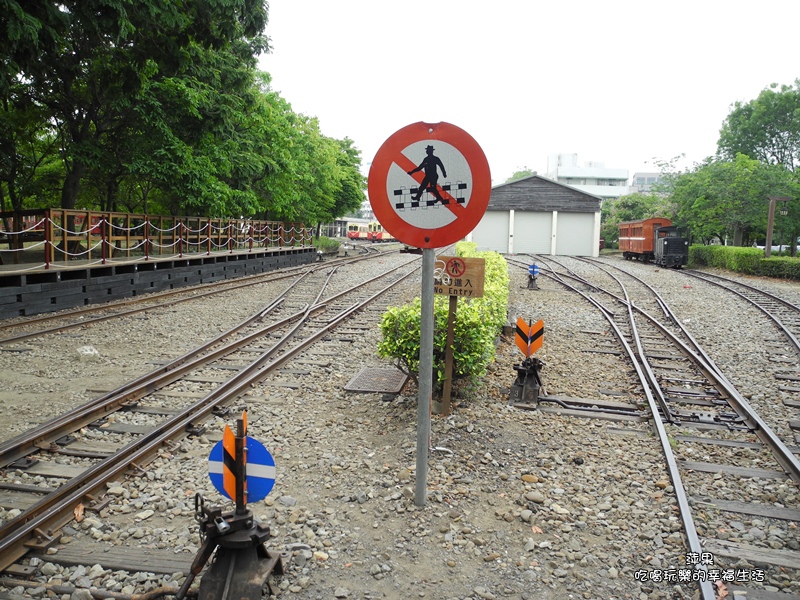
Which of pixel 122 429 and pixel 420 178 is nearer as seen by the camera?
pixel 420 178

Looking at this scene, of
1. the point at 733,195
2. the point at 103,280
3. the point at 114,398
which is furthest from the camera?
the point at 733,195

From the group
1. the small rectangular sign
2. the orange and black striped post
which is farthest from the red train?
the orange and black striped post

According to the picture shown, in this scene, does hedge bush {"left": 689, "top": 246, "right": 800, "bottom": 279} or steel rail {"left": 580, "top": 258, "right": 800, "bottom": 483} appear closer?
steel rail {"left": 580, "top": 258, "right": 800, "bottom": 483}

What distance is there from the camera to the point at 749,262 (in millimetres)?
24625

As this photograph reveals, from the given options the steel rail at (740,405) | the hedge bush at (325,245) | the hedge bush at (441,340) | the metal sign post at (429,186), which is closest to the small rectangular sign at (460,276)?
the hedge bush at (441,340)

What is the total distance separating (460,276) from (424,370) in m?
1.71

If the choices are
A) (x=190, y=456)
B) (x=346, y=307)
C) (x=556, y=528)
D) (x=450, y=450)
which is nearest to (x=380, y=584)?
(x=556, y=528)

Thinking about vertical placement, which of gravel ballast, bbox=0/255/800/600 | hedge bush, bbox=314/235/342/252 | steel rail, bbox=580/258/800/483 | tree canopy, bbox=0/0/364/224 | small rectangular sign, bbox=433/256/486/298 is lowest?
gravel ballast, bbox=0/255/800/600

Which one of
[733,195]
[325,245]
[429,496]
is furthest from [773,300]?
[325,245]

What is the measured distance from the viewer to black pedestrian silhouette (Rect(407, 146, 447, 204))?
3514 millimetres

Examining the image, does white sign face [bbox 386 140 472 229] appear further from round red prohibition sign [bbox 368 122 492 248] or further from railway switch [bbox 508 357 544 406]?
railway switch [bbox 508 357 544 406]

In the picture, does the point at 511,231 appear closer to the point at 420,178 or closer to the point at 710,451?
the point at 710,451

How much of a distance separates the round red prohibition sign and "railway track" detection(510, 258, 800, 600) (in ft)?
7.51

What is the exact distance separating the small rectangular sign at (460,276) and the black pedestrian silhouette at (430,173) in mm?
1677
